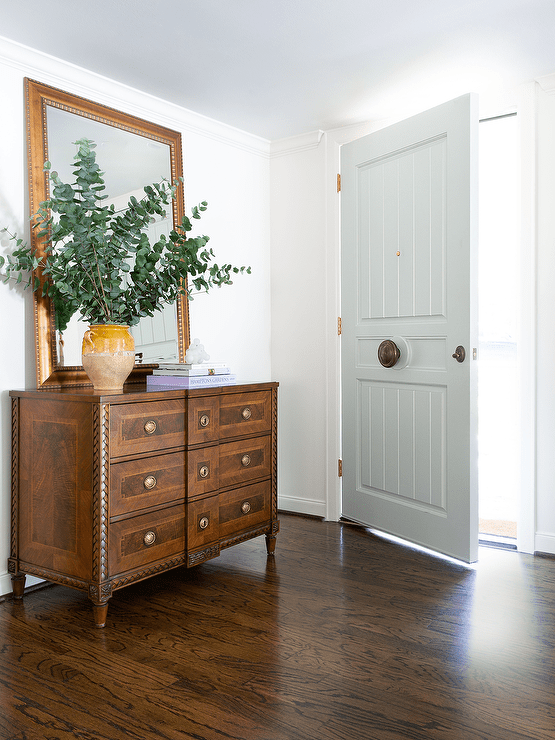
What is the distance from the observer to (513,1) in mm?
2242

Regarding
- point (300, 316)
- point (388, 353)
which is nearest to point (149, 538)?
→ point (388, 353)

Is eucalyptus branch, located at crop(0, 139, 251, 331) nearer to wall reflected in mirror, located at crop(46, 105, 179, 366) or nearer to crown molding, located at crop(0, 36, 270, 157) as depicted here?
wall reflected in mirror, located at crop(46, 105, 179, 366)

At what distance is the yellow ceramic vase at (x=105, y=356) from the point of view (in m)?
2.38

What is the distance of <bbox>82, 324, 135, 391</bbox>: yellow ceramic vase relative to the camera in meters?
2.38

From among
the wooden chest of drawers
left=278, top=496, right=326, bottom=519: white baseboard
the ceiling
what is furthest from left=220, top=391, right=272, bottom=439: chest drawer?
the ceiling

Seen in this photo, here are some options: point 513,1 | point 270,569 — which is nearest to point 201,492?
point 270,569

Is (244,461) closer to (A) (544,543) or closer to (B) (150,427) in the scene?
(B) (150,427)

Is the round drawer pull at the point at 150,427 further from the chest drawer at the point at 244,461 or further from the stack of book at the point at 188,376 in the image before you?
the chest drawer at the point at 244,461

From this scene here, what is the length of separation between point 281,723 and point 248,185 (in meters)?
2.98

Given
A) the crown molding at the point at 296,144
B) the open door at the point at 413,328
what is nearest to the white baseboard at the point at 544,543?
the open door at the point at 413,328

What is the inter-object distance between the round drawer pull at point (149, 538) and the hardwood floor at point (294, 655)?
26cm

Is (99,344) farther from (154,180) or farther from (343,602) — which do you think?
(343,602)

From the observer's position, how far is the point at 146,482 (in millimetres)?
2320

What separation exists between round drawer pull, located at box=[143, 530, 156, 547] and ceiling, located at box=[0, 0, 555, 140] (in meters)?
1.97
